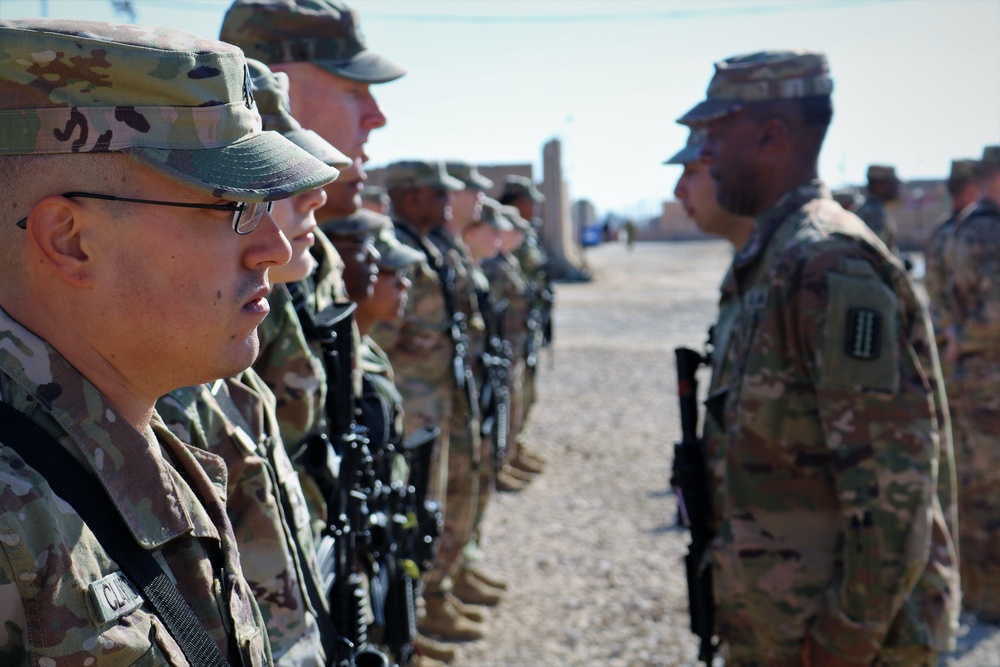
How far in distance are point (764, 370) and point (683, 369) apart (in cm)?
55

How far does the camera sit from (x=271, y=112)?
2395 mm

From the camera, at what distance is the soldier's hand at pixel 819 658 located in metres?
2.53

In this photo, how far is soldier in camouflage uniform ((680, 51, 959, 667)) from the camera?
8.18ft

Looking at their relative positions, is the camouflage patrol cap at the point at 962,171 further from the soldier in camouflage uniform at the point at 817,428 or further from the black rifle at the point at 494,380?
the soldier in camouflage uniform at the point at 817,428

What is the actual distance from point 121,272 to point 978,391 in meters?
5.76

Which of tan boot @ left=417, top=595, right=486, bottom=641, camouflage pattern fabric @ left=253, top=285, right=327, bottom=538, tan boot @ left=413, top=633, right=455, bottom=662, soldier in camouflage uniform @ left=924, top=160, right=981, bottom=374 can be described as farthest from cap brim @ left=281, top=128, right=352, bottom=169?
soldier in camouflage uniform @ left=924, top=160, right=981, bottom=374

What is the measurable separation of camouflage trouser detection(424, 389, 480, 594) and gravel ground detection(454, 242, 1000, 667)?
502 millimetres

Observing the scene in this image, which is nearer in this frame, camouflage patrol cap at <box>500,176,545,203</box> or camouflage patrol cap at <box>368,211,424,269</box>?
camouflage patrol cap at <box>368,211,424,269</box>

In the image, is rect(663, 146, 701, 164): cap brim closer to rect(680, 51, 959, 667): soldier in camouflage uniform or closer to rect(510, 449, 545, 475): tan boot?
rect(680, 51, 959, 667): soldier in camouflage uniform

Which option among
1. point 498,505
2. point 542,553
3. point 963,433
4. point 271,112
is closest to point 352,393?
point 271,112

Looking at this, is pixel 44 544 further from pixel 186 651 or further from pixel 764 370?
pixel 764 370

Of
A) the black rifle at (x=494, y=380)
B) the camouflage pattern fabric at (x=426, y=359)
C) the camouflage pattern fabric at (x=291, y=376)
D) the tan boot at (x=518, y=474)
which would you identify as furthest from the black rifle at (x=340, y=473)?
the tan boot at (x=518, y=474)

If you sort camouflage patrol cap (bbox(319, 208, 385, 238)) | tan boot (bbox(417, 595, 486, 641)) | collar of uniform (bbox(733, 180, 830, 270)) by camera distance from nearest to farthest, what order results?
collar of uniform (bbox(733, 180, 830, 270))
camouflage patrol cap (bbox(319, 208, 385, 238))
tan boot (bbox(417, 595, 486, 641))

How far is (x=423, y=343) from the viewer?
17.9 feet
